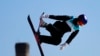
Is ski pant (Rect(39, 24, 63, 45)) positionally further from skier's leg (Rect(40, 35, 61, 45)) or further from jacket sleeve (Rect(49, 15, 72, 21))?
jacket sleeve (Rect(49, 15, 72, 21))

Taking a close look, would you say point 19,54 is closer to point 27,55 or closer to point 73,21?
point 27,55

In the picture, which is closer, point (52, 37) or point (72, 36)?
point (52, 37)

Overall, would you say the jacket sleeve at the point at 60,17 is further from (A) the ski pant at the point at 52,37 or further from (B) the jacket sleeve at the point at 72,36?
(B) the jacket sleeve at the point at 72,36

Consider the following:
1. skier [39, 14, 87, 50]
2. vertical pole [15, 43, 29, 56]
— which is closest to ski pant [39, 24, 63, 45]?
skier [39, 14, 87, 50]

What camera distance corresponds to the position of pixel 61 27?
1823 centimetres

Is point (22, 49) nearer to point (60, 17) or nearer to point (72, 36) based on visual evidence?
point (72, 36)

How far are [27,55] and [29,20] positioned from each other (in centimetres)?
2284

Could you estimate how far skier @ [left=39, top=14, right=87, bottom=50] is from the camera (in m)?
18.0

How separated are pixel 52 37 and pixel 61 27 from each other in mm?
661

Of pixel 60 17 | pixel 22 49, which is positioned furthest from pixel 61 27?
pixel 22 49

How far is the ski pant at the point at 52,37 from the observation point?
18.1 m

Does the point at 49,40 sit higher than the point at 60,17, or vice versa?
the point at 60,17

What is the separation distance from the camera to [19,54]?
41219 millimetres

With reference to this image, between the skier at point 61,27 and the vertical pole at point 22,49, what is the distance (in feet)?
71.7
